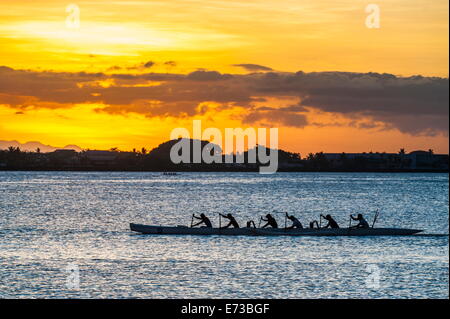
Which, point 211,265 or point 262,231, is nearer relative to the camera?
point 211,265

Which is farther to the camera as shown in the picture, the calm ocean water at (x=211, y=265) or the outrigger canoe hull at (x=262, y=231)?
the outrigger canoe hull at (x=262, y=231)

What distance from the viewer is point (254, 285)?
118 feet

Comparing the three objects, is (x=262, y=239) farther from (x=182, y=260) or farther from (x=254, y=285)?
(x=254, y=285)

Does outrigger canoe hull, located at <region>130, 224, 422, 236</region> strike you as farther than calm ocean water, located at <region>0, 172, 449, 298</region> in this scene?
Yes

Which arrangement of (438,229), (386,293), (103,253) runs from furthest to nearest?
(438,229)
(103,253)
(386,293)

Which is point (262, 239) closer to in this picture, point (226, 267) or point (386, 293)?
point (226, 267)

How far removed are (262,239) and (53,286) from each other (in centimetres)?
2351

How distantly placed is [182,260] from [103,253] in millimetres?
7083

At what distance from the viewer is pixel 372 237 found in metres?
58.4

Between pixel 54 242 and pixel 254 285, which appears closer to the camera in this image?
pixel 254 285
